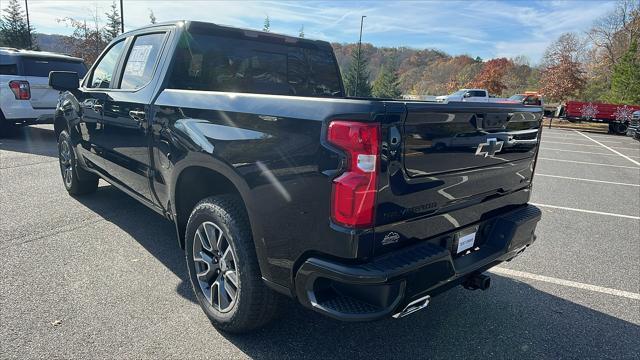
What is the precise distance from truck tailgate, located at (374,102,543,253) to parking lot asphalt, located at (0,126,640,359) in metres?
0.86

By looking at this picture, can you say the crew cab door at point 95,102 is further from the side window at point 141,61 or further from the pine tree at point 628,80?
the pine tree at point 628,80

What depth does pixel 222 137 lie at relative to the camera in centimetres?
242

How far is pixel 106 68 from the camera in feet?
14.2

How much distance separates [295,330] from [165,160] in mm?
1514

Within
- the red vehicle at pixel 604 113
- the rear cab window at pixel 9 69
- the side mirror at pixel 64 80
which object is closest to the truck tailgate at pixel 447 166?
the side mirror at pixel 64 80

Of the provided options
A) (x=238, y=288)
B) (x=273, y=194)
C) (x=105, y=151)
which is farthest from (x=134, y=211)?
(x=273, y=194)

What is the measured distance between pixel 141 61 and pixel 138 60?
3.1 inches

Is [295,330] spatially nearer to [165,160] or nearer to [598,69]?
[165,160]

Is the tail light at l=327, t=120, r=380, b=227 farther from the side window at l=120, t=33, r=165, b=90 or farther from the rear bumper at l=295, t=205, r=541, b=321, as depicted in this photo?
the side window at l=120, t=33, r=165, b=90

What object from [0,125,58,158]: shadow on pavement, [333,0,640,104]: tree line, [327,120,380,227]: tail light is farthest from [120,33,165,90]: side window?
[333,0,640,104]: tree line

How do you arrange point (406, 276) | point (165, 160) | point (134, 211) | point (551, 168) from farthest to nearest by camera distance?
point (551, 168) → point (134, 211) → point (165, 160) → point (406, 276)

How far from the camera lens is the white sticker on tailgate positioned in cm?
240

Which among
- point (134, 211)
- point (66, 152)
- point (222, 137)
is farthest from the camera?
point (66, 152)

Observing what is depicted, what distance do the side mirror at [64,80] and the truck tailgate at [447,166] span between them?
4068 millimetres
